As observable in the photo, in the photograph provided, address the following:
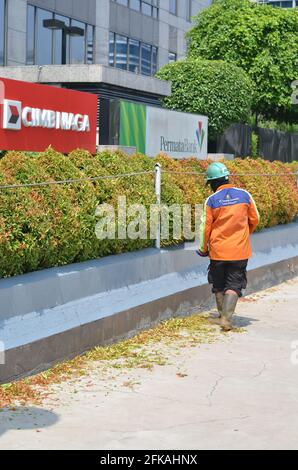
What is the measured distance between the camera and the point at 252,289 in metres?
11.7

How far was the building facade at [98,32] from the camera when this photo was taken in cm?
2872

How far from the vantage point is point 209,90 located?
27.3 m

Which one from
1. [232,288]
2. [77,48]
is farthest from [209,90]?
[232,288]

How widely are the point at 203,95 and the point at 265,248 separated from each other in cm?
1543

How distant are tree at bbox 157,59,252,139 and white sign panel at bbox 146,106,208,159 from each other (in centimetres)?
693

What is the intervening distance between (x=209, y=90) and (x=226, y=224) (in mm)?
18969

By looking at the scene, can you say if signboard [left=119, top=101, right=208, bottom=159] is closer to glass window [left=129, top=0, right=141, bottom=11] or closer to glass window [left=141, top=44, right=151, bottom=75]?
glass window [left=129, top=0, right=141, bottom=11]

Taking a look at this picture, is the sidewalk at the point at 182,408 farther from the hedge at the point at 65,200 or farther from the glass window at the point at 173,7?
the glass window at the point at 173,7

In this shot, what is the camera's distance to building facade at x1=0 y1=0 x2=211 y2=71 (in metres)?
28.7

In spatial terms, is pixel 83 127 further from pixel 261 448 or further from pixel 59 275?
pixel 261 448

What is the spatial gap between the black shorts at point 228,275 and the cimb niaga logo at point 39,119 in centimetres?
264

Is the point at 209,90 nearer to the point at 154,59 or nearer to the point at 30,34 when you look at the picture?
the point at 30,34

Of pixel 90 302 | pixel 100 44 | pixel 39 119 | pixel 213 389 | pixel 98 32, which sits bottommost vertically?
pixel 213 389

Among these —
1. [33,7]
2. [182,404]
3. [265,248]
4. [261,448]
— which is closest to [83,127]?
[265,248]
